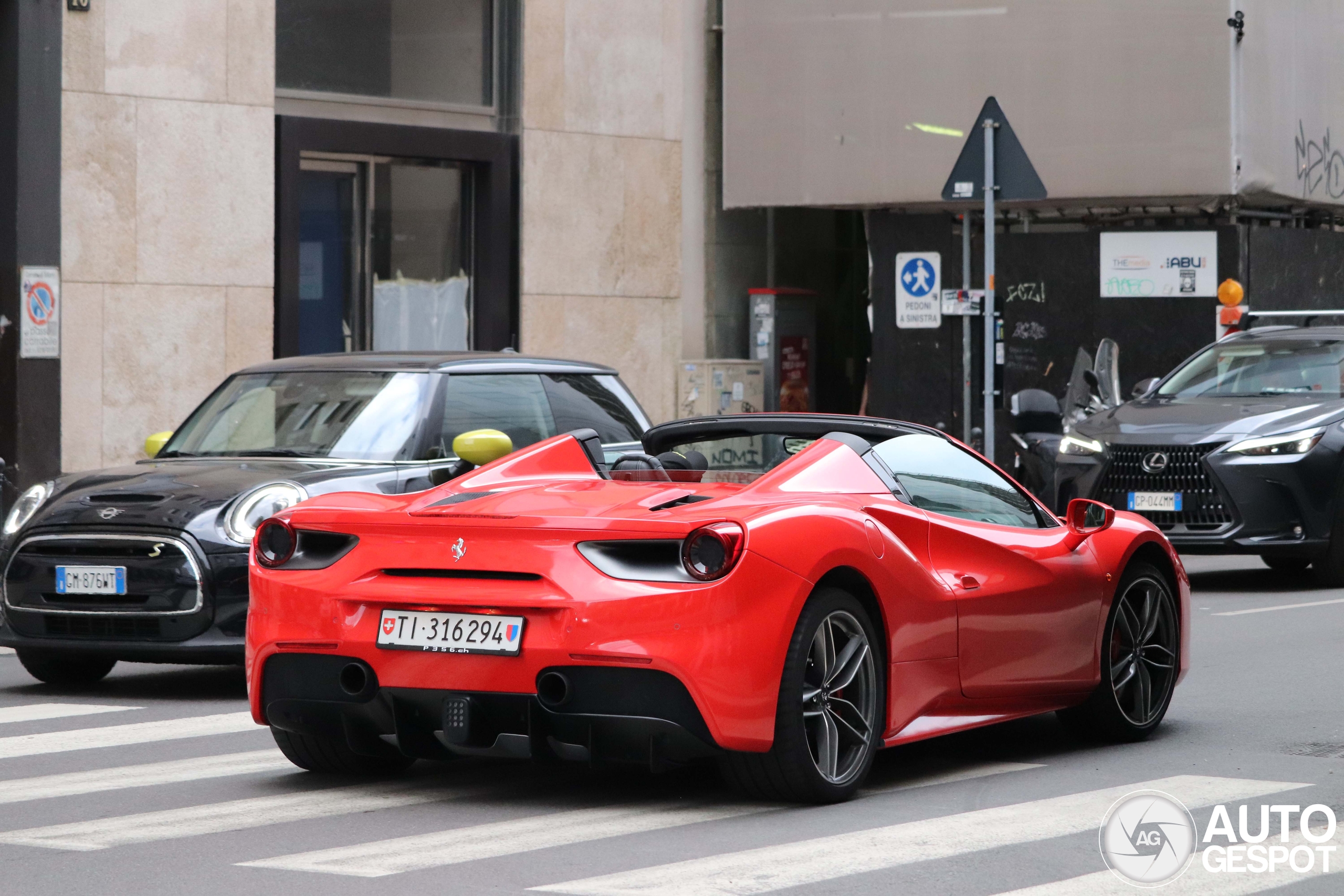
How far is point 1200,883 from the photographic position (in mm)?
5426

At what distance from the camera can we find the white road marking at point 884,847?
5.31 m

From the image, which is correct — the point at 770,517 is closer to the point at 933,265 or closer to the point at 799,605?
the point at 799,605

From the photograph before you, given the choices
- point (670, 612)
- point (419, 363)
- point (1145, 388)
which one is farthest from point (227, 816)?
point (1145, 388)

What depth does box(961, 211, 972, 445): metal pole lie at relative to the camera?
2108 cm

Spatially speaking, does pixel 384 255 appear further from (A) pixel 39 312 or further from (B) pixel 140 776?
(B) pixel 140 776

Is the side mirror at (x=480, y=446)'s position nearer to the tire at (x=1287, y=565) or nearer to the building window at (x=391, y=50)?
the tire at (x=1287, y=565)

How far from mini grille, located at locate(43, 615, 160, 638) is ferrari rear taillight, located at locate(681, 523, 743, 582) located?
3.81 metres

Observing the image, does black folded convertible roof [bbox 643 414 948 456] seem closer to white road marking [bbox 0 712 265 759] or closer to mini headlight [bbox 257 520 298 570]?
mini headlight [bbox 257 520 298 570]

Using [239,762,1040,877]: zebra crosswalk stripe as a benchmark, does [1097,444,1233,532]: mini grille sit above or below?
above

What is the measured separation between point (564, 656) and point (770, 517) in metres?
0.76

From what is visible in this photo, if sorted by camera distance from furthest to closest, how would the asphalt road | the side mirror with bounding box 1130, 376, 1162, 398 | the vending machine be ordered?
1. the vending machine
2. the side mirror with bounding box 1130, 376, 1162, 398
3. the asphalt road

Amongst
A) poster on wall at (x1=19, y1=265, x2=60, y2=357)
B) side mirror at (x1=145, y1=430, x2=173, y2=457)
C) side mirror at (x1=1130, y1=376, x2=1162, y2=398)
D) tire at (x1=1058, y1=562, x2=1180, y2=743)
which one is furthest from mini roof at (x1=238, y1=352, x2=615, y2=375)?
poster on wall at (x1=19, y1=265, x2=60, y2=357)

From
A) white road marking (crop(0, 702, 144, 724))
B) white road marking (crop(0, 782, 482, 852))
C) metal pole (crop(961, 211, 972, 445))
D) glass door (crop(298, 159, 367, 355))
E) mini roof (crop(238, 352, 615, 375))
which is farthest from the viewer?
metal pole (crop(961, 211, 972, 445))

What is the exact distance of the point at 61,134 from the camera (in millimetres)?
16812
